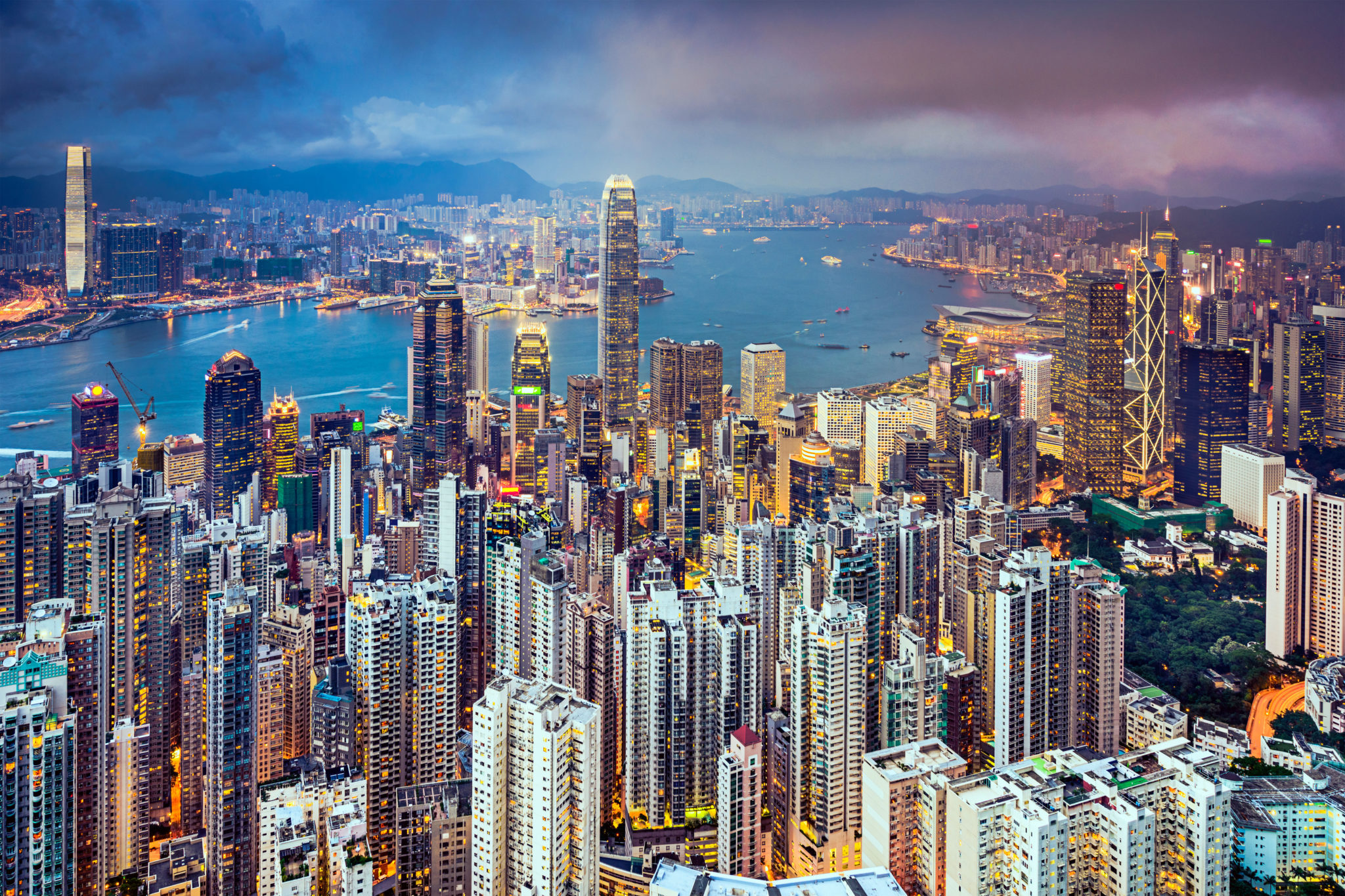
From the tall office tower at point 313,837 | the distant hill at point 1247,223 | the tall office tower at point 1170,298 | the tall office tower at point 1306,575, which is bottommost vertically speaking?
the tall office tower at point 313,837

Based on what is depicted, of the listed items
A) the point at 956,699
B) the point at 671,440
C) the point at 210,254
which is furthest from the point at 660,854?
the point at 210,254

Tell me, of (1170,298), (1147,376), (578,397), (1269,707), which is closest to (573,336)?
(578,397)

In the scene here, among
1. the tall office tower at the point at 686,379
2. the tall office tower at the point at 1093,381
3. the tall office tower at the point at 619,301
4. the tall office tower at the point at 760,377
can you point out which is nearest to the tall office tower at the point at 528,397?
the tall office tower at the point at 619,301

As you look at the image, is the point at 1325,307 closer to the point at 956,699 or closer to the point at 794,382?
the point at 794,382

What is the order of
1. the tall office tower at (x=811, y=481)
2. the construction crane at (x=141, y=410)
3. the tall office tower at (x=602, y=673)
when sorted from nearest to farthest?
the tall office tower at (x=602, y=673), the construction crane at (x=141, y=410), the tall office tower at (x=811, y=481)

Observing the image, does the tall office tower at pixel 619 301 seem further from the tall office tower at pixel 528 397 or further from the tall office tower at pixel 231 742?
the tall office tower at pixel 231 742

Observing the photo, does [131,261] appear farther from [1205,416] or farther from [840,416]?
[1205,416]
